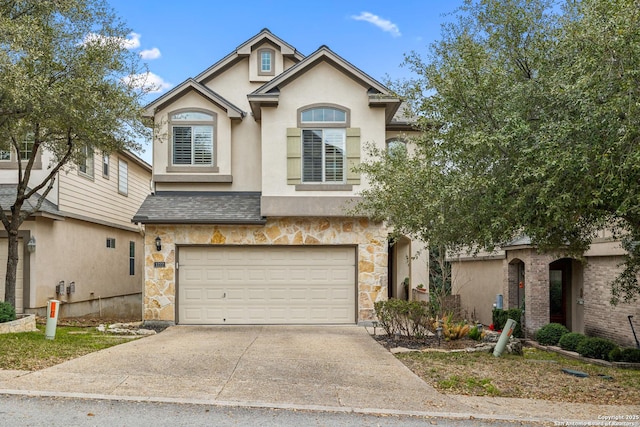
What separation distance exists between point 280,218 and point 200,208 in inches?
86.1

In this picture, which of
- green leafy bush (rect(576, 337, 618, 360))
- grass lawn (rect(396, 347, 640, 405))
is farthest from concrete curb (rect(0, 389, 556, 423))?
green leafy bush (rect(576, 337, 618, 360))

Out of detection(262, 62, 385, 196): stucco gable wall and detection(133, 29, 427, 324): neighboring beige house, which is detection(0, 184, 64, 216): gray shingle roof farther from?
detection(262, 62, 385, 196): stucco gable wall

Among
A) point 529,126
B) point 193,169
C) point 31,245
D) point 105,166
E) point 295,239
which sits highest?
point 105,166

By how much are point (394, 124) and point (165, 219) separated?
7729mm

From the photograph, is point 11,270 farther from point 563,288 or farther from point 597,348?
point 563,288

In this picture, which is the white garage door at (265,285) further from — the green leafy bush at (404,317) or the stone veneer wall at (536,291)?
the stone veneer wall at (536,291)

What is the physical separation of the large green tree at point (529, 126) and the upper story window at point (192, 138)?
25.2ft

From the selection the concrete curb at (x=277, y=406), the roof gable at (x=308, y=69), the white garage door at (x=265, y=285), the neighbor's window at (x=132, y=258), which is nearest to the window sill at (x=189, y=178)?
the white garage door at (x=265, y=285)

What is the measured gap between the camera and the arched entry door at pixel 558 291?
18.5 m

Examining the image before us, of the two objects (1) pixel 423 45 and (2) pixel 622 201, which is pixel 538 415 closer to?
(2) pixel 622 201

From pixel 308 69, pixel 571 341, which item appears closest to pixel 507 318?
pixel 571 341

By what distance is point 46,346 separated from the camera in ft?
37.3

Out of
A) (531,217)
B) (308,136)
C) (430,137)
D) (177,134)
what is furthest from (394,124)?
(531,217)

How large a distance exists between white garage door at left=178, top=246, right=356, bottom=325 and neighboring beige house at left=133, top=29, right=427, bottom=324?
27 millimetres
